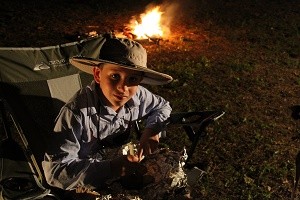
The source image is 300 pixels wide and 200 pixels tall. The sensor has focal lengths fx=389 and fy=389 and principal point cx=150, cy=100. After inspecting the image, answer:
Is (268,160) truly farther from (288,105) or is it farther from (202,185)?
(288,105)

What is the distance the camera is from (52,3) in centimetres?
957

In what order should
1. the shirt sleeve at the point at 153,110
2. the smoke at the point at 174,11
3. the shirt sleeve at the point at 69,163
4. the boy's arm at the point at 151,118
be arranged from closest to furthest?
the shirt sleeve at the point at 69,163, the boy's arm at the point at 151,118, the shirt sleeve at the point at 153,110, the smoke at the point at 174,11

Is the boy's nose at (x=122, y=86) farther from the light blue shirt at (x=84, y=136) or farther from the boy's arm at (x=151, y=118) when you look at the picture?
the boy's arm at (x=151, y=118)

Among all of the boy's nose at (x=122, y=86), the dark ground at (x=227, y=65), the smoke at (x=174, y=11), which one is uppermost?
the boy's nose at (x=122, y=86)

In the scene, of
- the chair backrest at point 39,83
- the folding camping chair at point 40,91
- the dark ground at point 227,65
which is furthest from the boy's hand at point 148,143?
the dark ground at point 227,65

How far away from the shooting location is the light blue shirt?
2.65 meters

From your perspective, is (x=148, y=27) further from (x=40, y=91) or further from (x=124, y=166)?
(x=124, y=166)

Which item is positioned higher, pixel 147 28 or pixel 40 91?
pixel 40 91

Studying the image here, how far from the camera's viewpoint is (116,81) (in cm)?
279

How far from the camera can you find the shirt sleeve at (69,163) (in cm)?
263

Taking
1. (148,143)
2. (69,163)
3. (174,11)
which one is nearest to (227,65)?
(174,11)

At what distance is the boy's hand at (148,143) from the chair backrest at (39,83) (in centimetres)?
82

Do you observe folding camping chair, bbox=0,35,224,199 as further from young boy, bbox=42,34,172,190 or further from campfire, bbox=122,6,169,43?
campfire, bbox=122,6,169,43

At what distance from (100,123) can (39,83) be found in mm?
904
